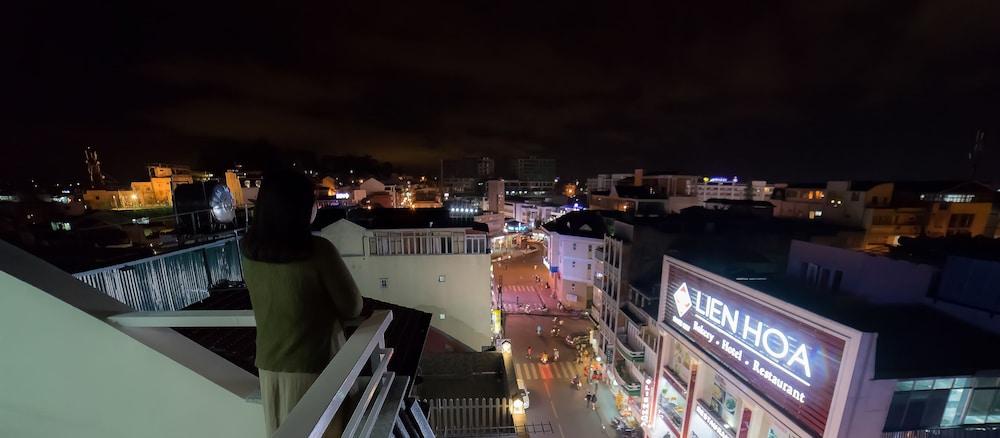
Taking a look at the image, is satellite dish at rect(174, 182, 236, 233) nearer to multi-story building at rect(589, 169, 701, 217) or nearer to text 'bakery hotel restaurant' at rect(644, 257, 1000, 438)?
text 'bakery hotel restaurant' at rect(644, 257, 1000, 438)

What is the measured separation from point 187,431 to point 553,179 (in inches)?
3514

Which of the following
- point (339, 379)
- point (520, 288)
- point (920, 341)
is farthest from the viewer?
point (520, 288)

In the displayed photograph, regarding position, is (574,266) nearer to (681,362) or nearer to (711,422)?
(681,362)

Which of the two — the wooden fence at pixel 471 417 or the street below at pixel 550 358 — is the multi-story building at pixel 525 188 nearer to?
the street below at pixel 550 358

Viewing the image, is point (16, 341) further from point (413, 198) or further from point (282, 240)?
point (413, 198)

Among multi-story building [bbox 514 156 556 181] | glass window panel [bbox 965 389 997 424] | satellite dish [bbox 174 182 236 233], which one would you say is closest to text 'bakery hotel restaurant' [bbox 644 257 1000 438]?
glass window panel [bbox 965 389 997 424]

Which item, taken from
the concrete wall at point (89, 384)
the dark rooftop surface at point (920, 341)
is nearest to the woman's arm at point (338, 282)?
the concrete wall at point (89, 384)

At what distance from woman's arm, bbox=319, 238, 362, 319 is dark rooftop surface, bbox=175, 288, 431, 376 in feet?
6.00

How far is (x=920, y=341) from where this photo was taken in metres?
7.23

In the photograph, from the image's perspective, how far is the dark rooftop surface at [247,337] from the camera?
4945mm

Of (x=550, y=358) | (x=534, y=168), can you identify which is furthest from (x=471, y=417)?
(x=534, y=168)

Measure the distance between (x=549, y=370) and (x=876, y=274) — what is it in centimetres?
1491

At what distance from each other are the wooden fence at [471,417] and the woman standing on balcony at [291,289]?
25.9ft

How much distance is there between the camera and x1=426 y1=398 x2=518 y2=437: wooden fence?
29.5 ft
